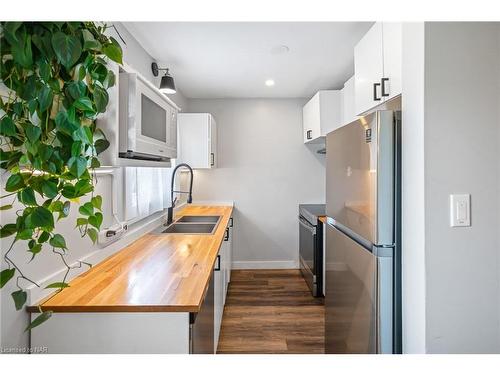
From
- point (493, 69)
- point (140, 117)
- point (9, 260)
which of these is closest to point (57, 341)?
point (9, 260)

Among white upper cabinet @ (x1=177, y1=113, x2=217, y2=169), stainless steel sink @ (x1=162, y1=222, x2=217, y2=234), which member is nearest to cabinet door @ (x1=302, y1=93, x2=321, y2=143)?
white upper cabinet @ (x1=177, y1=113, x2=217, y2=169)

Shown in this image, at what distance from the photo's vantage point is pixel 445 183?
115 centimetres

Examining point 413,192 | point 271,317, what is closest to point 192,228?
point 271,317

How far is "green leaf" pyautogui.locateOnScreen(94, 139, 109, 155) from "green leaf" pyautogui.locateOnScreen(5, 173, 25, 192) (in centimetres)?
36

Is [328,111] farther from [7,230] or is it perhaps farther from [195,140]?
[7,230]

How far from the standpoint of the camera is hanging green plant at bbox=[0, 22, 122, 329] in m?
0.80

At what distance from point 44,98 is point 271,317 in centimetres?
262

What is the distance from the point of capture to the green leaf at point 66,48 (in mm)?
818

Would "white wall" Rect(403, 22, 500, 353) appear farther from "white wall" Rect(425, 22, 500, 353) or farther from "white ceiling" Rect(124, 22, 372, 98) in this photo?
"white ceiling" Rect(124, 22, 372, 98)

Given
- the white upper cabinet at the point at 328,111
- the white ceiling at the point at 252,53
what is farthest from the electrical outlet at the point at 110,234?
the white upper cabinet at the point at 328,111

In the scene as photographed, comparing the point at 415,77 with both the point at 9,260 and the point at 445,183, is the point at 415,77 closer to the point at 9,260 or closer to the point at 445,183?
the point at 445,183

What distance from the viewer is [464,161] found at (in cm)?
114
